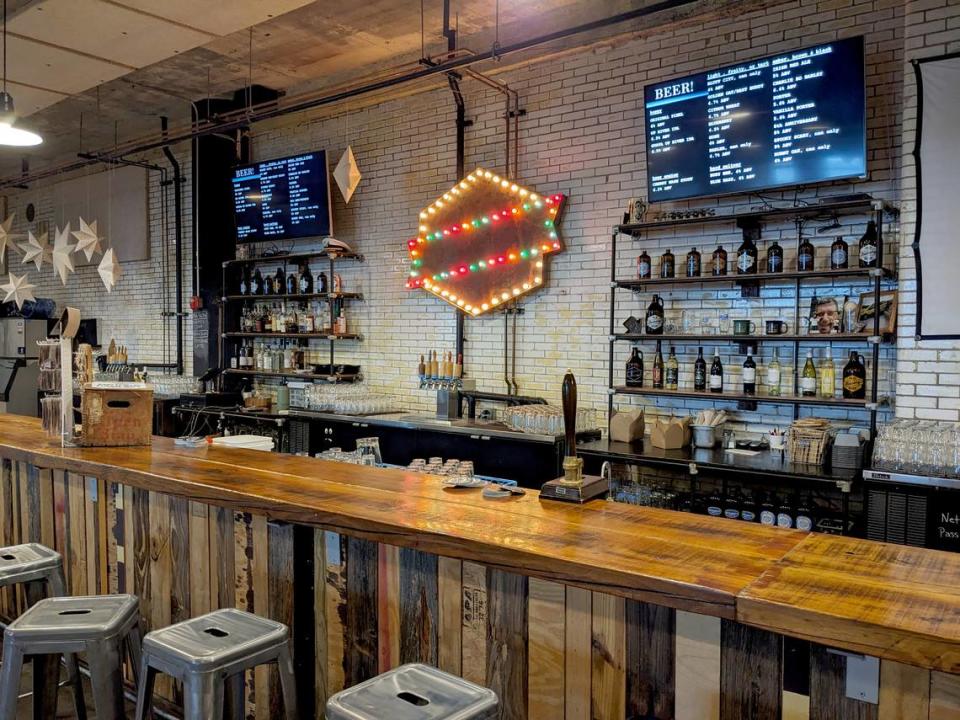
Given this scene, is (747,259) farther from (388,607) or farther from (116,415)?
(116,415)

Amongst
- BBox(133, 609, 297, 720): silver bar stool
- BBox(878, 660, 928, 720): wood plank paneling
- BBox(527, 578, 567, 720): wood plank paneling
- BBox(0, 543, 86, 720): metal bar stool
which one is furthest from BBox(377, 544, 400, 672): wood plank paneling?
BBox(878, 660, 928, 720): wood plank paneling

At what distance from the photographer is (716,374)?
5152mm

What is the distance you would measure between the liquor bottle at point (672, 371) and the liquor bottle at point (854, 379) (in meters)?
1.13

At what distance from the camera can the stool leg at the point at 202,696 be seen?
6.34 ft

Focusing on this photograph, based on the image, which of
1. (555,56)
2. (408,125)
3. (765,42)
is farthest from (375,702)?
(408,125)

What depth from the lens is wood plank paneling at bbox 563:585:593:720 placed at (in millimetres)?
1988

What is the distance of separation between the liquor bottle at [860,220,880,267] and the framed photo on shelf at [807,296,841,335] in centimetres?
32

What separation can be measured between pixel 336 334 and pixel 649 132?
3564mm

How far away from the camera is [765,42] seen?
4988 mm

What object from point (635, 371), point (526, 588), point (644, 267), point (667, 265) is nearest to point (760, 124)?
point (667, 265)

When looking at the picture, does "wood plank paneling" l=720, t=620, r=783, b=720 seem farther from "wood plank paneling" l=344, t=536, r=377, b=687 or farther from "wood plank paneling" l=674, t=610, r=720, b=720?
"wood plank paneling" l=344, t=536, r=377, b=687

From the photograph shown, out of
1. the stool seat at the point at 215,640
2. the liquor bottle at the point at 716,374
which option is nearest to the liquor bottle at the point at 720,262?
the liquor bottle at the point at 716,374

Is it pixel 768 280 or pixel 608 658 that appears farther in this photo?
pixel 768 280

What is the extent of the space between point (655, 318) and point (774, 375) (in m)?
0.91
